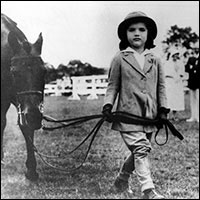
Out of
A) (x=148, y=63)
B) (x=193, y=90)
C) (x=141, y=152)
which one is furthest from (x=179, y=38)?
(x=193, y=90)

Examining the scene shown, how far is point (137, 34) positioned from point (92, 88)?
275 mm

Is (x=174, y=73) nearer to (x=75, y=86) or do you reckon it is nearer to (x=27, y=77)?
(x=75, y=86)

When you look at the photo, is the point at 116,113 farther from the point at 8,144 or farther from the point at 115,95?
the point at 8,144

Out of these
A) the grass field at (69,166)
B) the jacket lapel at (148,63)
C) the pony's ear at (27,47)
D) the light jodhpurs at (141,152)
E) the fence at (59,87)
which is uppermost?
the pony's ear at (27,47)

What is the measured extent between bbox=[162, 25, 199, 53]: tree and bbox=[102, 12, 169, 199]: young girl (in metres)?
0.28

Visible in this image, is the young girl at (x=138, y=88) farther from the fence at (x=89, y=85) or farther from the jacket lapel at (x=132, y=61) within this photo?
the fence at (x=89, y=85)

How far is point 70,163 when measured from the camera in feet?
4.78

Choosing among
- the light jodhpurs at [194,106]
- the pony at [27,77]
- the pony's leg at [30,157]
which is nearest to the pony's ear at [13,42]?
the pony at [27,77]

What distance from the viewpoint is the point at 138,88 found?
0.90 meters

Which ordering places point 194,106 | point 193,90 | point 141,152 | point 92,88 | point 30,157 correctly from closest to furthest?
point 141,152 < point 92,88 < point 30,157 < point 193,90 < point 194,106

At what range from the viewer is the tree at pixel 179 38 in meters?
1.26

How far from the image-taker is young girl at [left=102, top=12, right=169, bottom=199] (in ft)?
2.88

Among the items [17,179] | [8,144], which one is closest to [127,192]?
[17,179]

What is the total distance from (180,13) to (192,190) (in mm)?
943
